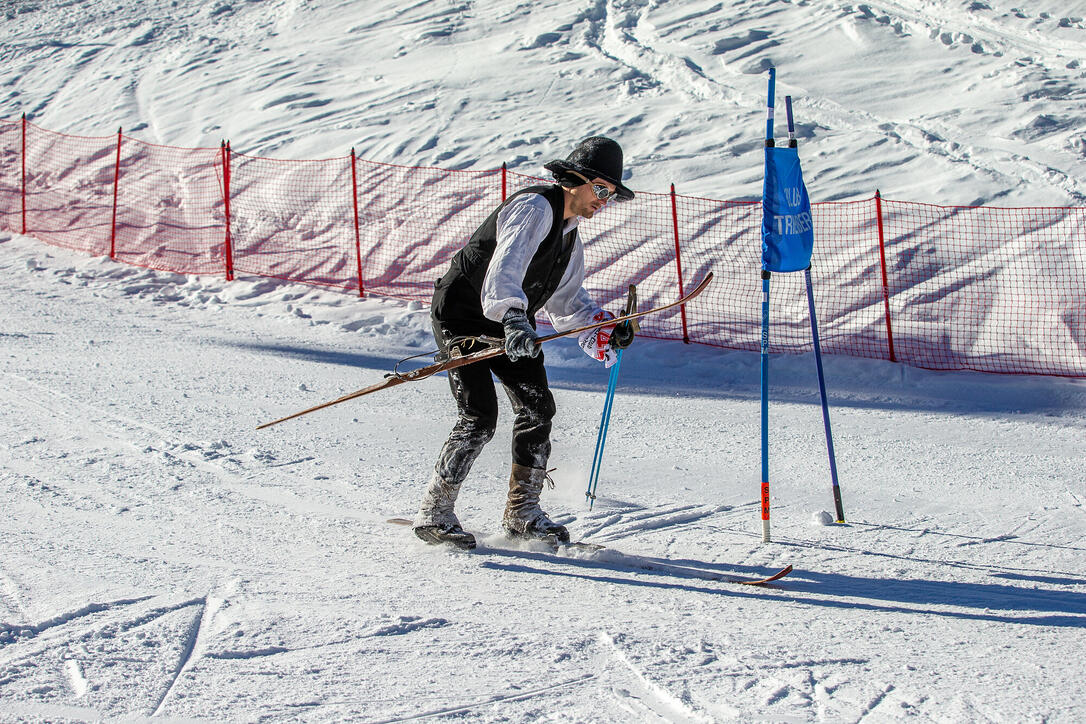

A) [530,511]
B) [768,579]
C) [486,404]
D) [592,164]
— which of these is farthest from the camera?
[530,511]

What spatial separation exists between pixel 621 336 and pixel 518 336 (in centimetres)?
88

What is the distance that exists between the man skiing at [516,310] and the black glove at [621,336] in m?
0.31

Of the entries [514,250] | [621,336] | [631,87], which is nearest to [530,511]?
[621,336]

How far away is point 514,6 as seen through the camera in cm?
2152

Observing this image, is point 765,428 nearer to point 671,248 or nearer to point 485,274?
point 485,274

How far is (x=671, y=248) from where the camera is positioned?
11.4m

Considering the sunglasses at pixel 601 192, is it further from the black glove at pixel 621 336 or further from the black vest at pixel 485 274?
the black glove at pixel 621 336

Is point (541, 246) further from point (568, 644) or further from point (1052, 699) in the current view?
point (1052, 699)

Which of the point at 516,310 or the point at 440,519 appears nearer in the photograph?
the point at 516,310

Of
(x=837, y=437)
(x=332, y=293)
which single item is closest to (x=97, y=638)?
(x=837, y=437)

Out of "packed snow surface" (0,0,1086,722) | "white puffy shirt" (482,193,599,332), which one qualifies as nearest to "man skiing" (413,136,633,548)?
"white puffy shirt" (482,193,599,332)

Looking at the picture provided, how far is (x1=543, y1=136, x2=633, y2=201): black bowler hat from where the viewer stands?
12.8 ft

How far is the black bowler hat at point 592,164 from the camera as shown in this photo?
12.8 ft

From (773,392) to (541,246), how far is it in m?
4.36
